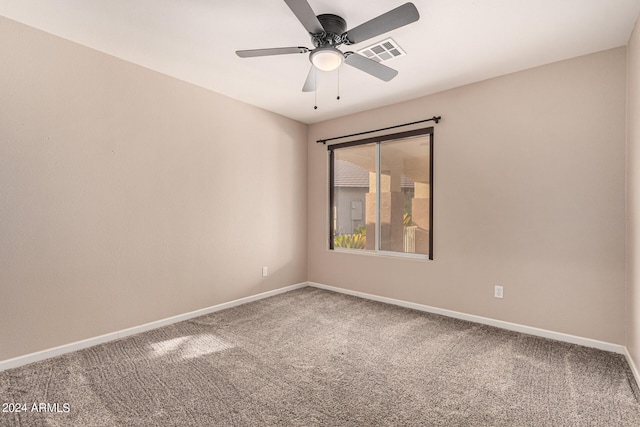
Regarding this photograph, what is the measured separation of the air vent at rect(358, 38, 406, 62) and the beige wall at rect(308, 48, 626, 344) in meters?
1.10

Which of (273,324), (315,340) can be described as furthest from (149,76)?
(315,340)

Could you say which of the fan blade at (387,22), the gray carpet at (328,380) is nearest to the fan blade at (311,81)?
the fan blade at (387,22)

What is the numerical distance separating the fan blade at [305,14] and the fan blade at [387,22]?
23 cm

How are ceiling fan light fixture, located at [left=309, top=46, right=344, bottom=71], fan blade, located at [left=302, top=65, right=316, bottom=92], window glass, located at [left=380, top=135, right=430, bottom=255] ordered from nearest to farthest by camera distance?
1. ceiling fan light fixture, located at [left=309, top=46, right=344, bottom=71]
2. fan blade, located at [left=302, top=65, right=316, bottom=92]
3. window glass, located at [left=380, top=135, right=430, bottom=255]

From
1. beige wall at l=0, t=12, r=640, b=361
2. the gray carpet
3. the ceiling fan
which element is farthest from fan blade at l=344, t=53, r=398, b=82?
the gray carpet

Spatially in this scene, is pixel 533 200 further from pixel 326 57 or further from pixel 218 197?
pixel 218 197

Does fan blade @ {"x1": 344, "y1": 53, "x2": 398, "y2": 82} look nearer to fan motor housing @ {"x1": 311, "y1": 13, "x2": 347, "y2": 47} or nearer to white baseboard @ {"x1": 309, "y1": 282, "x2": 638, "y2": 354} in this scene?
fan motor housing @ {"x1": 311, "y1": 13, "x2": 347, "y2": 47}

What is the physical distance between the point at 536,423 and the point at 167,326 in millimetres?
3091

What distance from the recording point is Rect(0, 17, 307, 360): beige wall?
7.55ft

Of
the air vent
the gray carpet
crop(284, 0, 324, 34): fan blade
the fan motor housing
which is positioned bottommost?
the gray carpet

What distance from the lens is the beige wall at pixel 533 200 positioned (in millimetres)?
2586

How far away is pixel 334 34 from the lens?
2123mm

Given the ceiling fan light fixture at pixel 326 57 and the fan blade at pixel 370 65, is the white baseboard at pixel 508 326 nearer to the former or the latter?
the fan blade at pixel 370 65

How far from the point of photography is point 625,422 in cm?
172
